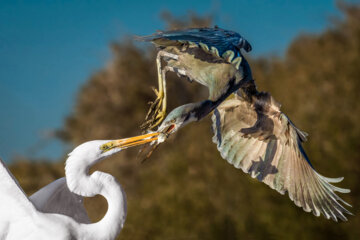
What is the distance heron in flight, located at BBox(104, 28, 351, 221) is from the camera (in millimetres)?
3520

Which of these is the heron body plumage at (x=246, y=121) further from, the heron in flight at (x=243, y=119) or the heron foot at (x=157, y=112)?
the heron foot at (x=157, y=112)

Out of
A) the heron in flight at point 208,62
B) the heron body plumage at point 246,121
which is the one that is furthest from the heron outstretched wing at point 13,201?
the heron body plumage at point 246,121

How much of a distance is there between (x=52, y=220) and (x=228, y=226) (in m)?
6.79

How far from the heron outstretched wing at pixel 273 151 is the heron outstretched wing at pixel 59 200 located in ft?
3.92

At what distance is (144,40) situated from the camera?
3340 millimetres

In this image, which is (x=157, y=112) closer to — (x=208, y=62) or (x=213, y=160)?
(x=208, y=62)

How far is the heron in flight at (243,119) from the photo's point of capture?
3.52m

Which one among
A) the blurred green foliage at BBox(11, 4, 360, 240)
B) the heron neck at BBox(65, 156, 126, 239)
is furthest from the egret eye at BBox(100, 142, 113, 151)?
the blurred green foliage at BBox(11, 4, 360, 240)

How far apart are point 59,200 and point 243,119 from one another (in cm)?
145

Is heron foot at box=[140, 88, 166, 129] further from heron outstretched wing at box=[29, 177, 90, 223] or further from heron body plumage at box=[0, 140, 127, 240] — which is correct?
heron outstretched wing at box=[29, 177, 90, 223]

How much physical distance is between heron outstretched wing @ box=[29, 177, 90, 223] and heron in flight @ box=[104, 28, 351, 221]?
488mm

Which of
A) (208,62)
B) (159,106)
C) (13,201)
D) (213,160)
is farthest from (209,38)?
(213,160)

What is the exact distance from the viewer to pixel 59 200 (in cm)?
326

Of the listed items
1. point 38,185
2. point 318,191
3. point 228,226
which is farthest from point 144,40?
point 38,185
